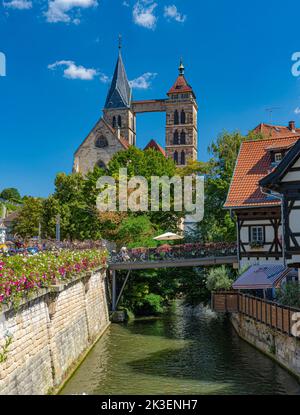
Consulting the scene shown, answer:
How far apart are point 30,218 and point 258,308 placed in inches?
1534

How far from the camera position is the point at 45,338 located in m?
15.2

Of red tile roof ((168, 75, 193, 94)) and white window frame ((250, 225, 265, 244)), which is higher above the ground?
red tile roof ((168, 75, 193, 94))

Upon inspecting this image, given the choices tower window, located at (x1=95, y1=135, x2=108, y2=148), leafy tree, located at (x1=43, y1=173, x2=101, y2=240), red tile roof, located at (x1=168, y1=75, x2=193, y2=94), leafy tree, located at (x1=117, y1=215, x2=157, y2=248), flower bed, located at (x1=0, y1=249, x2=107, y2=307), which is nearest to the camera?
flower bed, located at (x1=0, y1=249, x2=107, y2=307)

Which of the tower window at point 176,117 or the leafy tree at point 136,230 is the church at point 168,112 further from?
the leafy tree at point 136,230

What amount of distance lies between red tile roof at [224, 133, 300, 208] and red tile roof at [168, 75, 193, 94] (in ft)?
192

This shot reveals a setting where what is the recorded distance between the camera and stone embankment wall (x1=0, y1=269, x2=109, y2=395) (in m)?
11.8

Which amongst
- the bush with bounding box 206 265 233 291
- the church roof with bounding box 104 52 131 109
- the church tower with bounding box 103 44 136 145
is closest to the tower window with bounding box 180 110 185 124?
the church tower with bounding box 103 44 136 145

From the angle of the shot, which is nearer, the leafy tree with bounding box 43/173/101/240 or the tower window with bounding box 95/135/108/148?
the leafy tree with bounding box 43/173/101/240

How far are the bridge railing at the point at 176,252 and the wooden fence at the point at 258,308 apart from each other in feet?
19.2

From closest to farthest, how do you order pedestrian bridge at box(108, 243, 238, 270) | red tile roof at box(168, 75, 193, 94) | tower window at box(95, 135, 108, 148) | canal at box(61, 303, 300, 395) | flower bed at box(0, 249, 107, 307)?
1. flower bed at box(0, 249, 107, 307)
2. canal at box(61, 303, 300, 395)
3. pedestrian bridge at box(108, 243, 238, 270)
4. tower window at box(95, 135, 108, 148)
5. red tile roof at box(168, 75, 193, 94)

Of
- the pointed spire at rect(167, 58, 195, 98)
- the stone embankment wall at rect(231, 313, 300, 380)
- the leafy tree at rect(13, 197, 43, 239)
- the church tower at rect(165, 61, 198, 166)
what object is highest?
the pointed spire at rect(167, 58, 195, 98)

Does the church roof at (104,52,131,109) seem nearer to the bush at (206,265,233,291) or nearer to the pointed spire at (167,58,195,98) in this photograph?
the pointed spire at (167,58,195,98)

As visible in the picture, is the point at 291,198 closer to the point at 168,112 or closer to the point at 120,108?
the point at 168,112
